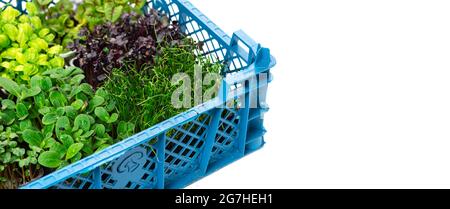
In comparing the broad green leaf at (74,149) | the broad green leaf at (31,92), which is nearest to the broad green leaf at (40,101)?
the broad green leaf at (31,92)

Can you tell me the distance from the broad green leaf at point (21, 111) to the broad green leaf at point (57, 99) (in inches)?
3.7

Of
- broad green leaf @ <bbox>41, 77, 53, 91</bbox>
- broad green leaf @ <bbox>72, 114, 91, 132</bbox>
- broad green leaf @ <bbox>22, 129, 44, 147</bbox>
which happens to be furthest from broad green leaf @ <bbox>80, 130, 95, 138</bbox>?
broad green leaf @ <bbox>41, 77, 53, 91</bbox>

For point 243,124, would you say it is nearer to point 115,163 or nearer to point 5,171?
point 115,163

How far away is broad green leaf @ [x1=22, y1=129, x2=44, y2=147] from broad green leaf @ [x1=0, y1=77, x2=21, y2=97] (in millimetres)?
163

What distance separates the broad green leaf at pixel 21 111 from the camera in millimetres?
3586

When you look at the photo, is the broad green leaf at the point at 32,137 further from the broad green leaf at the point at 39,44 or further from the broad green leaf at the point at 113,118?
the broad green leaf at the point at 39,44

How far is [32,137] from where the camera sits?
352 centimetres

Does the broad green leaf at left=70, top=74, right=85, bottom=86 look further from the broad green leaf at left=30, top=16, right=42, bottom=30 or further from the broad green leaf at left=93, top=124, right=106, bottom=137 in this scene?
the broad green leaf at left=30, top=16, right=42, bottom=30

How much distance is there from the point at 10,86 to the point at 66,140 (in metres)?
0.29

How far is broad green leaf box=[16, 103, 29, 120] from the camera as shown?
359 centimetres

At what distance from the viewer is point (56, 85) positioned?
374 cm

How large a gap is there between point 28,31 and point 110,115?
18.8 inches

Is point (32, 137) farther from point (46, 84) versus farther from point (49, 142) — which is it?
point (46, 84)
